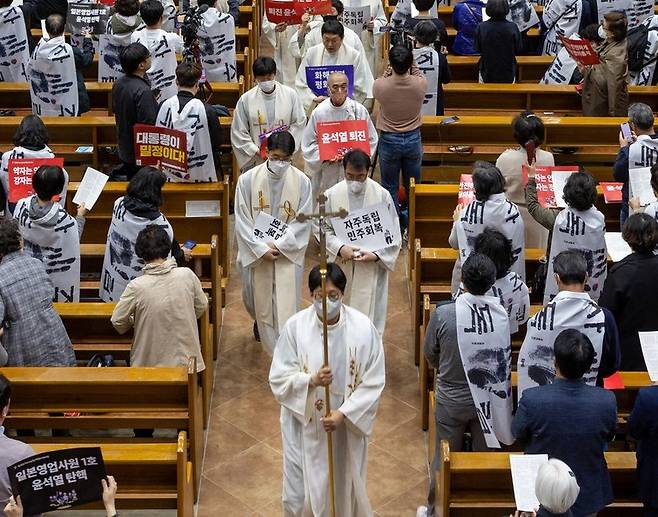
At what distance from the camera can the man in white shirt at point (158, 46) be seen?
9.66m

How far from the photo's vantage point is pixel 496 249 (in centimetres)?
618

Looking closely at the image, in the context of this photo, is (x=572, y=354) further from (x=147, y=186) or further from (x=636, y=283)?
(x=147, y=186)

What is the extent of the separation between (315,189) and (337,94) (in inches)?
33.2

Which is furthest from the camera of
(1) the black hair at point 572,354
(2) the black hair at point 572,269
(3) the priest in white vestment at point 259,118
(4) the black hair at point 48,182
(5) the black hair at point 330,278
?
(3) the priest in white vestment at point 259,118

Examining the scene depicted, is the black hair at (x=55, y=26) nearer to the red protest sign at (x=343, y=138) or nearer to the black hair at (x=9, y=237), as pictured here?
the red protest sign at (x=343, y=138)

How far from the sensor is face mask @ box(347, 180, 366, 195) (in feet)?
24.7

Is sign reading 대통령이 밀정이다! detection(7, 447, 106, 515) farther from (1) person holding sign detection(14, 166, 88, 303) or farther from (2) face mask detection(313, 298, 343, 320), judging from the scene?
(1) person holding sign detection(14, 166, 88, 303)

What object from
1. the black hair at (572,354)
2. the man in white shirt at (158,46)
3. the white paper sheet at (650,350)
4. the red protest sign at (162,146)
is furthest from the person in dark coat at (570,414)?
the man in white shirt at (158,46)

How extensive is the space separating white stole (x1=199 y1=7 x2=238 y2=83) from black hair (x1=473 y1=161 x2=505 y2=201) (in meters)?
4.37

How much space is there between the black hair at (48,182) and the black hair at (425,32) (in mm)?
3598

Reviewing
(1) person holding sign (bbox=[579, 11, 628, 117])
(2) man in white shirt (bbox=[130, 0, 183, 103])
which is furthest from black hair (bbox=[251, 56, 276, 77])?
(1) person holding sign (bbox=[579, 11, 628, 117])

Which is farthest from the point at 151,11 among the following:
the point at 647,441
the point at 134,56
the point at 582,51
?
the point at 647,441

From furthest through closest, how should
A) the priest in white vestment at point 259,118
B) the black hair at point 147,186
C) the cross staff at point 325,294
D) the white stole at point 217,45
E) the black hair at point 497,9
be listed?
the white stole at point 217,45 < the black hair at point 497,9 < the priest in white vestment at point 259,118 < the black hair at point 147,186 < the cross staff at point 325,294

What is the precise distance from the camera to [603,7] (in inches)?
448
